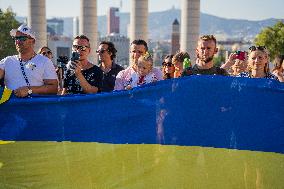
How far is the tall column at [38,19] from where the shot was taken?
35344mm

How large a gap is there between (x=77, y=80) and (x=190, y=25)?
32098mm

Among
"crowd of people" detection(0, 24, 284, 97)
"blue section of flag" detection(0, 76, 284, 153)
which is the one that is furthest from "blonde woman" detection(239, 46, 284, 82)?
"blue section of flag" detection(0, 76, 284, 153)

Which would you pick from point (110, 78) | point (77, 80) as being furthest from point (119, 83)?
point (110, 78)

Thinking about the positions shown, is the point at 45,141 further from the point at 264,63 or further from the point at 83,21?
the point at 83,21

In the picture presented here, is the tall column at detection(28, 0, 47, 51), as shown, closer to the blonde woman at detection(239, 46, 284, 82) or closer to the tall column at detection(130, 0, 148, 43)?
the tall column at detection(130, 0, 148, 43)

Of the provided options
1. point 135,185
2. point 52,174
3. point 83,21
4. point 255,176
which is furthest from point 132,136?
point 83,21

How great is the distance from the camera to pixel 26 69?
4918 mm

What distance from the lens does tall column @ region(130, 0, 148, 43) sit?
35.5 meters

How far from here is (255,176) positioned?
3945mm

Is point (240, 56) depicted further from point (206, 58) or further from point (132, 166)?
point (132, 166)

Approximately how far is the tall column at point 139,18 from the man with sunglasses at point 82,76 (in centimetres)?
3021

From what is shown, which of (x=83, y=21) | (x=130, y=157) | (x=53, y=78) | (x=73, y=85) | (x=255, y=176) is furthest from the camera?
(x=83, y=21)

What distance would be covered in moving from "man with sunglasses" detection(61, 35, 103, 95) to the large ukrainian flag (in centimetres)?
77

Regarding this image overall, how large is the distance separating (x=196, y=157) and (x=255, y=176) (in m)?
0.57
